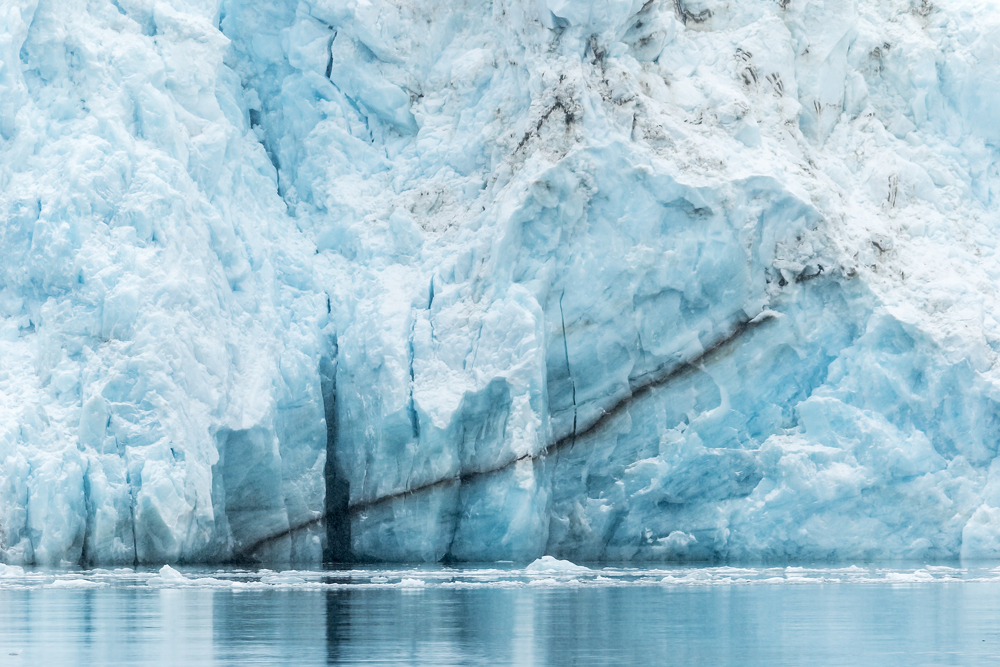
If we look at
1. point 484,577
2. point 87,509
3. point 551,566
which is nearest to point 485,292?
point 551,566

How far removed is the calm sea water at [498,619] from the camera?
6617 millimetres

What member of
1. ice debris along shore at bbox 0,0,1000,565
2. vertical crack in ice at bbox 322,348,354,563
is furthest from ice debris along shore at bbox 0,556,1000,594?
vertical crack in ice at bbox 322,348,354,563

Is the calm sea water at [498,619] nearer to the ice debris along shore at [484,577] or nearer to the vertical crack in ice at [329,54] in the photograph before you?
the ice debris along shore at [484,577]

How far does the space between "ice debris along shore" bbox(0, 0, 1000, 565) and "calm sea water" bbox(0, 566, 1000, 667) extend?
307cm

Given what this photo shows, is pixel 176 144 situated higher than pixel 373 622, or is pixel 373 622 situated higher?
pixel 176 144

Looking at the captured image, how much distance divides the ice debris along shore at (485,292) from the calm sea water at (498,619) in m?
3.07

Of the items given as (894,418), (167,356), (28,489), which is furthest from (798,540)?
(28,489)

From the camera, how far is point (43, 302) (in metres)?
15.6

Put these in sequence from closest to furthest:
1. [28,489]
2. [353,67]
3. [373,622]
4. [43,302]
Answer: [373,622]
[28,489]
[43,302]
[353,67]

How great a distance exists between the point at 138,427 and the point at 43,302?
1.90 meters

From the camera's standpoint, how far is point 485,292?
657 inches

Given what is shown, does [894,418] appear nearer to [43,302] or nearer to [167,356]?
[167,356]

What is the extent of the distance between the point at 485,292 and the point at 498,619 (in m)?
8.53

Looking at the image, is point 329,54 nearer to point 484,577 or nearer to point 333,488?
point 333,488
